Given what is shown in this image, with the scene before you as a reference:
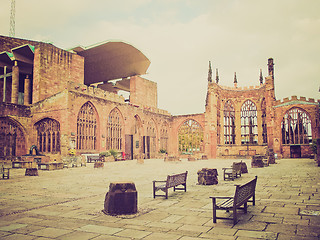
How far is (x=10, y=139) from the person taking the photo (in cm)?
2227

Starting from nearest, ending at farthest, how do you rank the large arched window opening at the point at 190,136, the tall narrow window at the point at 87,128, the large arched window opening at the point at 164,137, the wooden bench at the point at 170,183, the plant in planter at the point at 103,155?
1. the wooden bench at the point at 170,183
2. the plant in planter at the point at 103,155
3. the tall narrow window at the point at 87,128
4. the large arched window opening at the point at 164,137
5. the large arched window opening at the point at 190,136

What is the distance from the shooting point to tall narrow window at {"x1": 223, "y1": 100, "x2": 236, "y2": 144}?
3884 centimetres

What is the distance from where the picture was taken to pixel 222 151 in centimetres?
3519

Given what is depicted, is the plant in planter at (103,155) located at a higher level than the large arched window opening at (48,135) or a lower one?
lower

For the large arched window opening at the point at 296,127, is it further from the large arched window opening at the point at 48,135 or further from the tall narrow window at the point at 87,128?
the large arched window opening at the point at 48,135

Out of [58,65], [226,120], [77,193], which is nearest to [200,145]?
[226,120]

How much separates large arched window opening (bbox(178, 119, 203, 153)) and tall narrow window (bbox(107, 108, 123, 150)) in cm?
1235

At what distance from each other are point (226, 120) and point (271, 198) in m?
32.8

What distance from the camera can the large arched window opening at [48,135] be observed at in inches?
886

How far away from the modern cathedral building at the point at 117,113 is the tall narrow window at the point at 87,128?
89 mm

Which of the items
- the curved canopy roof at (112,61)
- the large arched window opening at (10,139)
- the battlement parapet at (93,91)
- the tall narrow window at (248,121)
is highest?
the curved canopy roof at (112,61)

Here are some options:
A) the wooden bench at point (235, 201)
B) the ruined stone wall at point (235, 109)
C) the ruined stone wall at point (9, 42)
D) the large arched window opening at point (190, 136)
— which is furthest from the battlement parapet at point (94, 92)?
the wooden bench at point (235, 201)

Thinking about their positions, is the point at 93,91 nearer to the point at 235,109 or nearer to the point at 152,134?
the point at 152,134

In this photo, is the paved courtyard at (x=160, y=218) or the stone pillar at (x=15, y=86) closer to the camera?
the paved courtyard at (x=160, y=218)
